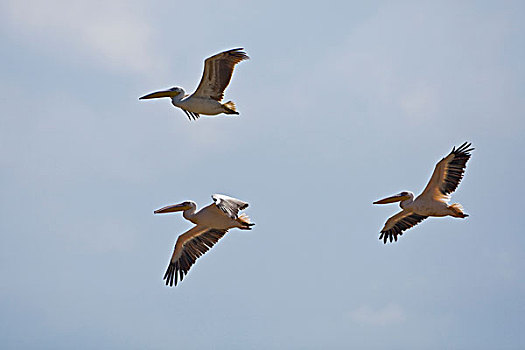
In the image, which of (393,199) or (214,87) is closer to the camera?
(214,87)

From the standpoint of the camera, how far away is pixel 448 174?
21.1m

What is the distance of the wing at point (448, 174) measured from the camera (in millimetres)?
20906

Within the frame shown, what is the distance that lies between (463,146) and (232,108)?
3.94 meters

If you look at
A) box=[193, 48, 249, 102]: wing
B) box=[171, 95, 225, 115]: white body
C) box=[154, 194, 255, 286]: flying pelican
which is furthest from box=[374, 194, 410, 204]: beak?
box=[193, 48, 249, 102]: wing

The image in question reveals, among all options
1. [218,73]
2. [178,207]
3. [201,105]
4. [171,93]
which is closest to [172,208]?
[178,207]

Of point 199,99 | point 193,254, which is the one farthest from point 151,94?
point 193,254

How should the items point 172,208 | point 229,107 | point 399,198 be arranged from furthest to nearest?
1. point 399,198
2. point 172,208
3. point 229,107

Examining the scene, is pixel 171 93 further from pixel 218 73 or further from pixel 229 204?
pixel 229 204

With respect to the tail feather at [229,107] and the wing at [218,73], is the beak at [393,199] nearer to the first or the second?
the tail feather at [229,107]

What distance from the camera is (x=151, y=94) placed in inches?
886

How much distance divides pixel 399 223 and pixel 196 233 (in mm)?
3787

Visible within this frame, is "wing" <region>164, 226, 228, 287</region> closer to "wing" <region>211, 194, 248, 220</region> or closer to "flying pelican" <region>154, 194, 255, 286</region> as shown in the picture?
"flying pelican" <region>154, 194, 255, 286</region>

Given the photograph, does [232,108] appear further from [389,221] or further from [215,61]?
[389,221]

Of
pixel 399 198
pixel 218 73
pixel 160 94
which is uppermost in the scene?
pixel 160 94
